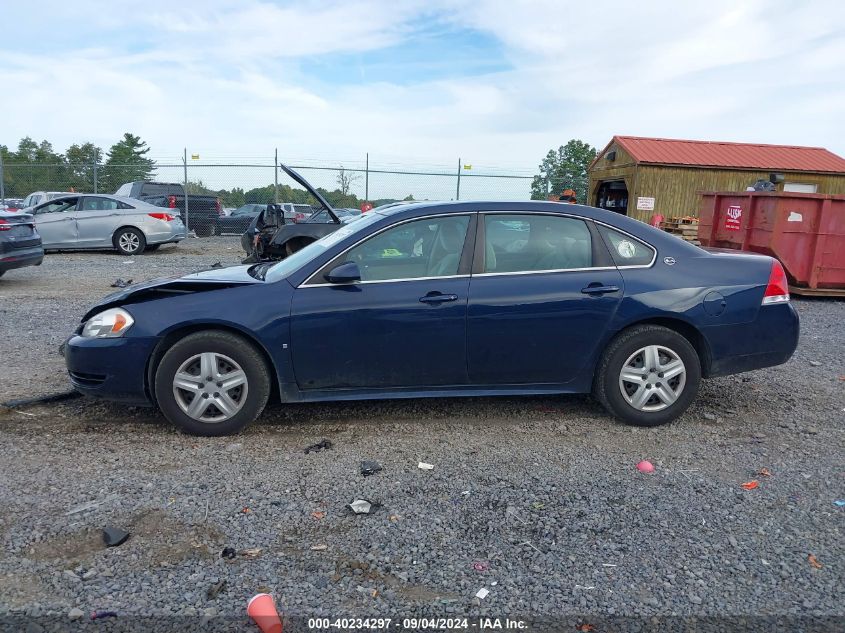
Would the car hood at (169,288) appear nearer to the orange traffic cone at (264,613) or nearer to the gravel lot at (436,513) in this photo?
the gravel lot at (436,513)

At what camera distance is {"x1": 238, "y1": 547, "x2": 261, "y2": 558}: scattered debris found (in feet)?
9.63

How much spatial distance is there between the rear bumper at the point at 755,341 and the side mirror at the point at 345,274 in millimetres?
2358

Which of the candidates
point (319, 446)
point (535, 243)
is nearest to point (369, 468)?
point (319, 446)

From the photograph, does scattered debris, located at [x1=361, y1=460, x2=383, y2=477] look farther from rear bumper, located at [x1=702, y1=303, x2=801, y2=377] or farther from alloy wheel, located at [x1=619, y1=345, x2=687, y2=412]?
rear bumper, located at [x1=702, y1=303, x2=801, y2=377]

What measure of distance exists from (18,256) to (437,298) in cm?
860

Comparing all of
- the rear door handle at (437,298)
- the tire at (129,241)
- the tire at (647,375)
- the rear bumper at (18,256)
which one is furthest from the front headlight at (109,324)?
the tire at (129,241)

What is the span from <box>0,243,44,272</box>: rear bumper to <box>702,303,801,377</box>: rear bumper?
32.1ft

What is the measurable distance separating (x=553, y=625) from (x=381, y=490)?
1306 mm

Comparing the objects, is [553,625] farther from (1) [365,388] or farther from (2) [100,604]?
(1) [365,388]

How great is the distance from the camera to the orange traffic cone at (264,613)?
2.45m

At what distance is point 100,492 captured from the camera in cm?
349

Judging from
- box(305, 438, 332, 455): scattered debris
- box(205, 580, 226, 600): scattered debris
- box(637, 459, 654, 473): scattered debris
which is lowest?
box(205, 580, 226, 600): scattered debris

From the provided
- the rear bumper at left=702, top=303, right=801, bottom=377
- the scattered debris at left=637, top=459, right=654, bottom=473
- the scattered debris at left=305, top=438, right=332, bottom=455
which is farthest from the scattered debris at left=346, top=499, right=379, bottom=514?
the rear bumper at left=702, top=303, right=801, bottom=377

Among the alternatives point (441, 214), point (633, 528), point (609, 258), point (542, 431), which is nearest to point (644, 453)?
point (542, 431)
